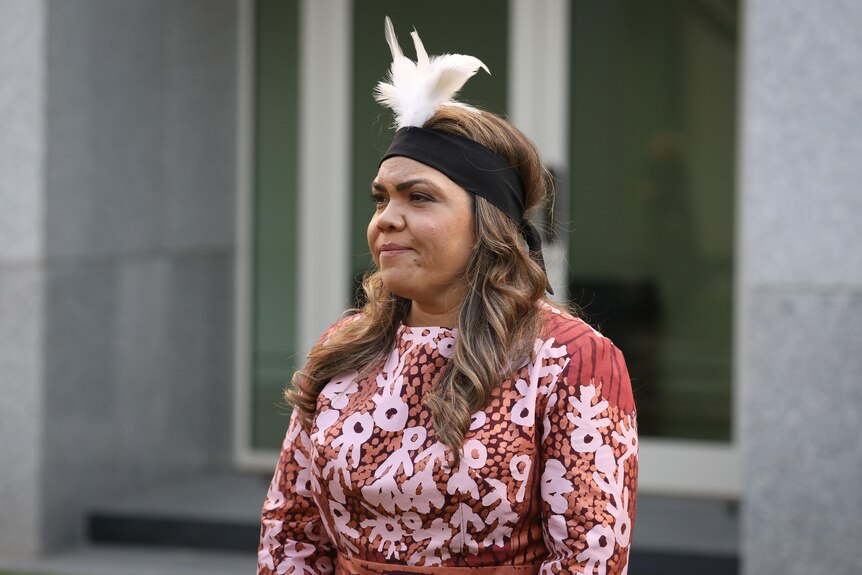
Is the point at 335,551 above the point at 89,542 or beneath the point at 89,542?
above

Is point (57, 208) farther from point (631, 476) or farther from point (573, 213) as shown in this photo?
point (631, 476)

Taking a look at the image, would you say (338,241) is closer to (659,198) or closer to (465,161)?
(659,198)

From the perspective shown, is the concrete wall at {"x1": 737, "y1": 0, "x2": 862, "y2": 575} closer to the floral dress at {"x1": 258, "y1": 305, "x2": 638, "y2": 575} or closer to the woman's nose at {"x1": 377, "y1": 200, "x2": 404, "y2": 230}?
the floral dress at {"x1": 258, "y1": 305, "x2": 638, "y2": 575}

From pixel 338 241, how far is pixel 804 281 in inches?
107

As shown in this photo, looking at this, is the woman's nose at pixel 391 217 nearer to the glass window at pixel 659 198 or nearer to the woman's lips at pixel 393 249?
the woman's lips at pixel 393 249

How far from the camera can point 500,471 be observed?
83.0 inches

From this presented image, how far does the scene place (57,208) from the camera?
19.1 feet

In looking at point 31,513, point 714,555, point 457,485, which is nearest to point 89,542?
point 31,513

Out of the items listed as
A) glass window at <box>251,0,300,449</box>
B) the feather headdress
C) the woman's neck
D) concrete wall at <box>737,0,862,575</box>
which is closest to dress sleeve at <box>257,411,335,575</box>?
the woman's neck

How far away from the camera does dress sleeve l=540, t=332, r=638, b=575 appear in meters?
2.09

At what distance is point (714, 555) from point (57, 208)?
3.13 meters

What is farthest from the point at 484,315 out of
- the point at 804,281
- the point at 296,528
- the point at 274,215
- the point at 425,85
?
the point at 274,215

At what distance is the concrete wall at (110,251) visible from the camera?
576cm

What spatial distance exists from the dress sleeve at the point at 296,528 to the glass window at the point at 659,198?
4019 millimetres
